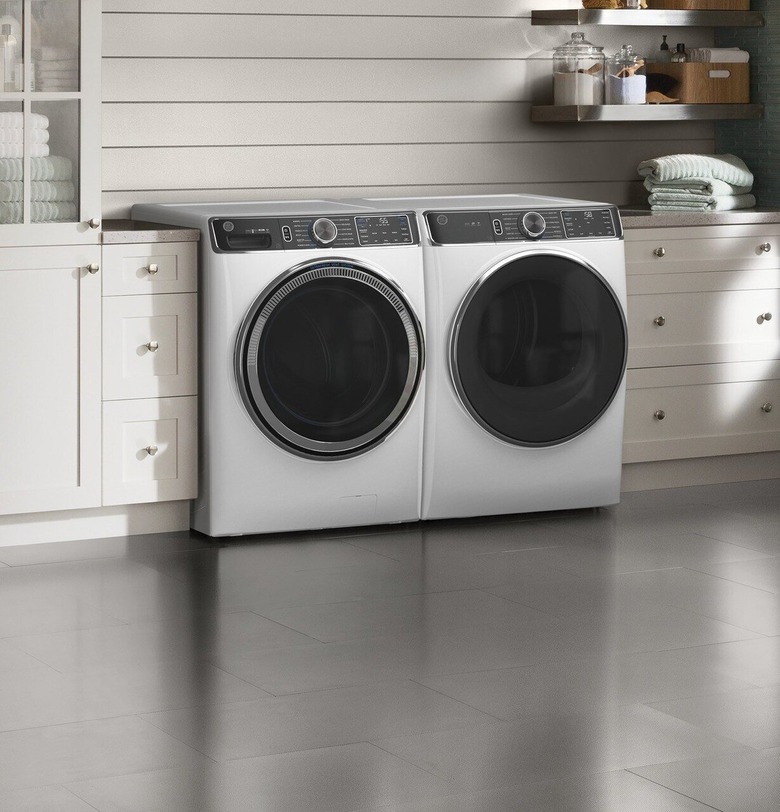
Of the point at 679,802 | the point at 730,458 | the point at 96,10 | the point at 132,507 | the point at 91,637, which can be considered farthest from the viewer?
the point at 730,458

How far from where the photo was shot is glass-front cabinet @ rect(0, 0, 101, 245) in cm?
363

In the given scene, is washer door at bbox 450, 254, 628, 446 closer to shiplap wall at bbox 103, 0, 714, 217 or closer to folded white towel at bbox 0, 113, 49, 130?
shiplap wall at bbox 103, 0, 714, 217

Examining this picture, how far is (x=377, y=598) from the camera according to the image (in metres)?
3.40

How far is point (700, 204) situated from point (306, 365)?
1.49 m

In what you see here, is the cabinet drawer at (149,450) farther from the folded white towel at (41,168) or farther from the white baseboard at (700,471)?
the white baseboard at (700,471)

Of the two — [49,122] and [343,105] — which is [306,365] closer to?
[49,122]

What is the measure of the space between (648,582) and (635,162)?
77.3 inches

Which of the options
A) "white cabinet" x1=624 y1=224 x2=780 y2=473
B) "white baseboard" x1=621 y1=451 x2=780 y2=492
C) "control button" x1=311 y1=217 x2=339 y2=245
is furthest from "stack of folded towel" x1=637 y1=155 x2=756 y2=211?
"control button" x1=311 y1=217 x2=339 y2=245

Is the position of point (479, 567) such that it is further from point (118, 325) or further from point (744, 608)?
point (118, 325)

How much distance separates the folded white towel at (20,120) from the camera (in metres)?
→ 3.62

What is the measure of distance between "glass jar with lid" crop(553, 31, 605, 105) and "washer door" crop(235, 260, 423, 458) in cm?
115

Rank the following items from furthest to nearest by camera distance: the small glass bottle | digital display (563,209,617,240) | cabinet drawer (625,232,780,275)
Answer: the small glass bottle < cabinet drawer (625,232,780,275) < digital display (563,209,617,240)

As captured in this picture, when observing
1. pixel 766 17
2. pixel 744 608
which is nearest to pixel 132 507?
pixel 744 608

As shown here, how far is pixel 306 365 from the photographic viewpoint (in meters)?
3.90
